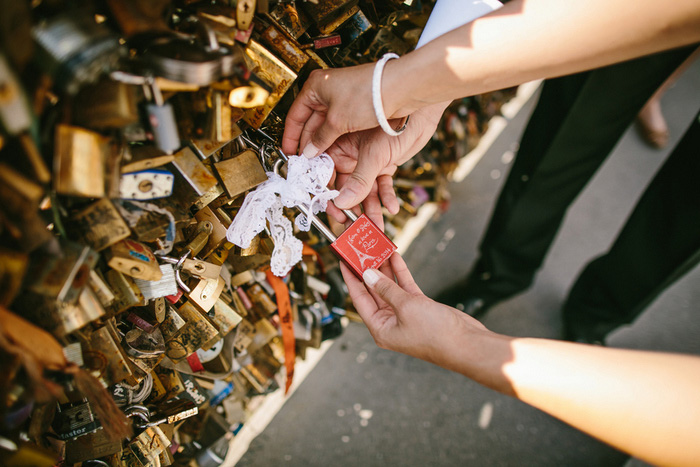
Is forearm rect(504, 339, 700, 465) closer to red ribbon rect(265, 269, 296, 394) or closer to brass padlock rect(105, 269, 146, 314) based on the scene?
red ribbon rect(265, 269, 296, 394)

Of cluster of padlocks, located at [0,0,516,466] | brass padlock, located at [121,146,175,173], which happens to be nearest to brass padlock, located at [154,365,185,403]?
cluster of padlocks, located at [0,0,516,466]

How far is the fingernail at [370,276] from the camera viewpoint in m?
0.97

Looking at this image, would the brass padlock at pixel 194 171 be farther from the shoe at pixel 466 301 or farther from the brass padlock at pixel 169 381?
the shoe at pixel 466 301

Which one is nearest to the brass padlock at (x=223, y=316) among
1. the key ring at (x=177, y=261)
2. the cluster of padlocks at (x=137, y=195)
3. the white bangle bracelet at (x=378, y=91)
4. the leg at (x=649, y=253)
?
the cluster of padlocks at (x=137, y=195)

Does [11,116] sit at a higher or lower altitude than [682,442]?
higher

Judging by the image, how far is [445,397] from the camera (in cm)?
189

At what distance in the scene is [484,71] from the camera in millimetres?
836

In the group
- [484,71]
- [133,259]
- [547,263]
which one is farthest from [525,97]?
[133,259]

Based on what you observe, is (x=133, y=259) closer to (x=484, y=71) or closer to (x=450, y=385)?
(x=484, y=71)

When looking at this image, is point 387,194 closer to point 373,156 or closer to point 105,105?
point 373,156

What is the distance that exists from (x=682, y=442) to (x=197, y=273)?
3.37 feet

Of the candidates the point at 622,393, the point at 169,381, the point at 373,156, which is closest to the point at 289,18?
the point at 373,156

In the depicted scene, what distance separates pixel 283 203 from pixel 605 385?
2.64ft

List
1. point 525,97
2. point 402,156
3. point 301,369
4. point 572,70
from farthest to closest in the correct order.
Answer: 1. point 525,97
2. point 301,369
3. point 402,156
4. point 572,70
